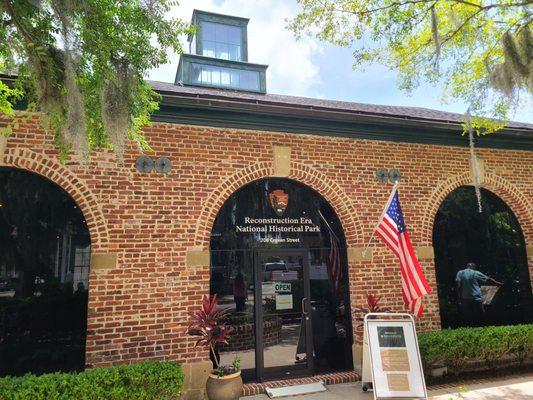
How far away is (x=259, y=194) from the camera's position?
725 cm

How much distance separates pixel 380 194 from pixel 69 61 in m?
5.81

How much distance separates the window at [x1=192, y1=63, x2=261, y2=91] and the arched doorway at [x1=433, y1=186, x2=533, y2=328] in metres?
8.76

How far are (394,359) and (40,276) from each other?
18.5ft

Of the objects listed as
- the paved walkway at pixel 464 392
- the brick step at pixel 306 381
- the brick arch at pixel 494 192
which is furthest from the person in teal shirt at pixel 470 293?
the brick step at pixel 306 381

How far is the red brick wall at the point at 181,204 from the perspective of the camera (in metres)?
6.00

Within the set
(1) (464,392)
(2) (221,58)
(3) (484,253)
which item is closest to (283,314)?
(1) (464,392)

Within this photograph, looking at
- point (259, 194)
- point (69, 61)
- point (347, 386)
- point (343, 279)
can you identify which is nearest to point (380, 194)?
point (343, 279)

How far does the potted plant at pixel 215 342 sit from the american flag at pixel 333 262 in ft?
8.02

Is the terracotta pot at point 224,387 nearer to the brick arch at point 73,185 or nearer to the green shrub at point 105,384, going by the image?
the green shrub at point 105,384

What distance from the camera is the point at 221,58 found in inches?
563

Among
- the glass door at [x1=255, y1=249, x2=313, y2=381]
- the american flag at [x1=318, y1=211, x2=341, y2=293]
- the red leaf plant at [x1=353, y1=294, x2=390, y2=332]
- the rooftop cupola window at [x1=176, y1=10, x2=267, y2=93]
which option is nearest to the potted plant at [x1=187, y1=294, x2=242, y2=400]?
the glass door at [x1=255, y1=249, x2=313, y2=381]

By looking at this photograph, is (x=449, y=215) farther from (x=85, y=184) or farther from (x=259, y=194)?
(x=85, y=184)

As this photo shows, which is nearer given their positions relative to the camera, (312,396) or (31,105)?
(31,105)

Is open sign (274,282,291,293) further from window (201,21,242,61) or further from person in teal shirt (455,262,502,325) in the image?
window (201,21,242,61)
